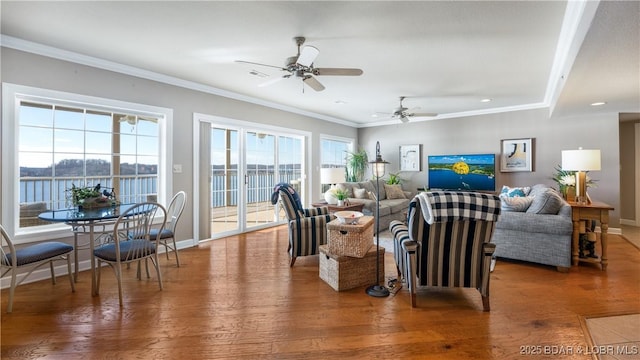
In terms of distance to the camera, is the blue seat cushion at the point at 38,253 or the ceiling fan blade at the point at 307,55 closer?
the blue seat cushion at the point at 38,253

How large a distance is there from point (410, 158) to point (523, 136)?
95.6 inches

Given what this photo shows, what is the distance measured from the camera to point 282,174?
6.29m

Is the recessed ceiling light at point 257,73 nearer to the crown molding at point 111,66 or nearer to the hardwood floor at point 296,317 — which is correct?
the crown molding at point 111,66

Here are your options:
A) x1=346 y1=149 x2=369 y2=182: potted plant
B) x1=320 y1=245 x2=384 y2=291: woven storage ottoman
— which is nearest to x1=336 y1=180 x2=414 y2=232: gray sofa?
x1=346 y1=149 x2=369 y2=182: potted plant

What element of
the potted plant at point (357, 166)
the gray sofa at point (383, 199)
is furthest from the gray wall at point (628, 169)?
the potted plant at point (357, 166)

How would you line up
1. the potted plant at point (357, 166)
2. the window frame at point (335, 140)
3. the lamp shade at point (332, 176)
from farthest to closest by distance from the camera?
the potted plant at point (357, 166) < the window frame at point (335, 140) < the lamp shade at point (332, 176)

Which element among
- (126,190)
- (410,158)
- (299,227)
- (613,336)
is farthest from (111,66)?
(410,158)

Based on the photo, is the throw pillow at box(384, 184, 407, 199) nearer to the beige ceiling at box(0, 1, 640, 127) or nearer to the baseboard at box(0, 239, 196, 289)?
the beige ceiling at box(0, 1, 640, 127)

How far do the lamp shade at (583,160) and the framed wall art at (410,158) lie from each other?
3.66m

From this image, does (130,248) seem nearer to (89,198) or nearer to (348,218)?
(89,198)

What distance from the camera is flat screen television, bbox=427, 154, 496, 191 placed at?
6.40 meters

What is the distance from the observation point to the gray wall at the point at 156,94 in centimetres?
313

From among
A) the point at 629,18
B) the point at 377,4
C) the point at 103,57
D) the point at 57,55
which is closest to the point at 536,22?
the point at 629,18

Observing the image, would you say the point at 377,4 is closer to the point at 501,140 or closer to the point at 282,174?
the point at 282,174
